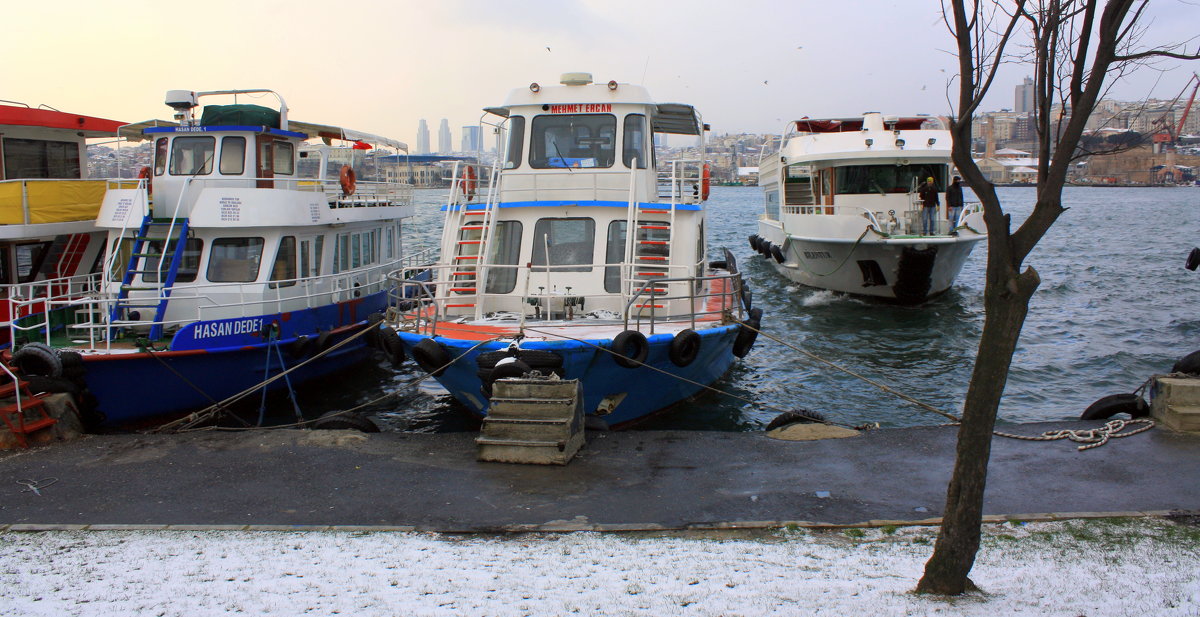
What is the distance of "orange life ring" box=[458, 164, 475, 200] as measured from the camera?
13602 mm

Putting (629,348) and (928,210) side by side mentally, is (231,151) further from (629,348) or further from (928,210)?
(928,210)

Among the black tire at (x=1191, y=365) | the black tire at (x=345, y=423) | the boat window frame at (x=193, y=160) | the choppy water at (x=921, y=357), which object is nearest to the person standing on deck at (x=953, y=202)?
the choppy water at (x=921, y=357)

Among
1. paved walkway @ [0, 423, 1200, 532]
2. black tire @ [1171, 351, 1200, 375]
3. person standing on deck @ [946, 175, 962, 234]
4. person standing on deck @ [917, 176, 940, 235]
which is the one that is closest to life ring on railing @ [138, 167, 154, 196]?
paved walkway @ [0, 423, 1200, 532]

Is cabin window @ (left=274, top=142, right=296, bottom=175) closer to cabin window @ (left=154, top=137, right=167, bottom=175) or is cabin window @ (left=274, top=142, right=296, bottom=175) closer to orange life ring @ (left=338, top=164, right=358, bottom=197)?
orange life ring @ (left=338, top=164, right=358, bottom=197)

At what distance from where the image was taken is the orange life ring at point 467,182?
44.6 feet

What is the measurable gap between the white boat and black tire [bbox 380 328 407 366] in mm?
14566

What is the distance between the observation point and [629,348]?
10266mm

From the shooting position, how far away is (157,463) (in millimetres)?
8477

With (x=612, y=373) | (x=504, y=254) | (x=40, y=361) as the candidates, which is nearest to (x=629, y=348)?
(x=612, y=373)

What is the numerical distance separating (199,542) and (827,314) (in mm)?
18709

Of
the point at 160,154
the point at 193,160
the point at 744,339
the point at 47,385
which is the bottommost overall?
the point at 47,385

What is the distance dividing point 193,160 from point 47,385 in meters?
5.39

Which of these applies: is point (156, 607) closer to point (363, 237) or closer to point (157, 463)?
point (157, 463)

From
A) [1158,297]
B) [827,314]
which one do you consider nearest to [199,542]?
[827,314]
